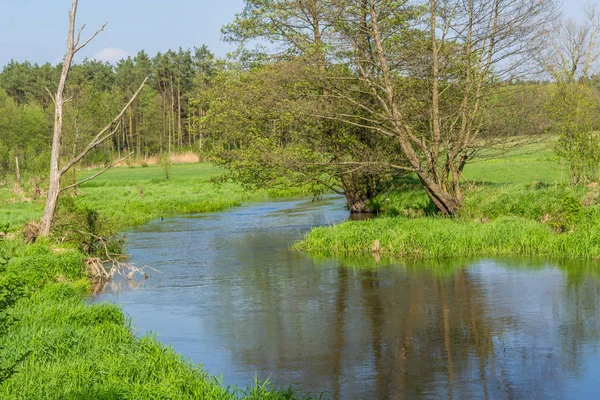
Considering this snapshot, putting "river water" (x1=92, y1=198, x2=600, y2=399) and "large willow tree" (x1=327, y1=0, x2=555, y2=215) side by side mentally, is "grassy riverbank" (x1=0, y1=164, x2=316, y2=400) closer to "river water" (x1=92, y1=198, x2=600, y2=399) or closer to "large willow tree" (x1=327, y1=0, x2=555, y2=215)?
"river water" (x1=92, y1=198, x2=600, y2=399)

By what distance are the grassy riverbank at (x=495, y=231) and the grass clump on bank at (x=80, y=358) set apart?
8751 mm

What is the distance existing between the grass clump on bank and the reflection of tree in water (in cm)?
151

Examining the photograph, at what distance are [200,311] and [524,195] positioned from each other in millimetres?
11735

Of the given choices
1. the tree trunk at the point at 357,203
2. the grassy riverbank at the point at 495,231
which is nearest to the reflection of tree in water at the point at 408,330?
the grassy riverbank at the point at 495,231

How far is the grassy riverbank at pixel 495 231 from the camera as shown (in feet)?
62.0

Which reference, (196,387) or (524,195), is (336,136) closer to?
(524,195)

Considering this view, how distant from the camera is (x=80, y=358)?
9.48m

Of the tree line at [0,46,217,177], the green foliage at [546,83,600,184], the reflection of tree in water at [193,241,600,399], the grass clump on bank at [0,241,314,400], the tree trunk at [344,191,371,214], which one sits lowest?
the reflection of tree in water at [193,241,600,399]

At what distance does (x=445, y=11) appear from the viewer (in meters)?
21.5

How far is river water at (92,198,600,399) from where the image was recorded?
9781 mm

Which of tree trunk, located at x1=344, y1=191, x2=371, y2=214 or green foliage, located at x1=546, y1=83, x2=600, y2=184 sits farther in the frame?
tree trunk, located at x1=344, y1=191, x2=371, y2=214

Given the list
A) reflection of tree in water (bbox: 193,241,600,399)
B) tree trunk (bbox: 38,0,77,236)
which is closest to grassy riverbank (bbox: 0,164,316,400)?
tree trunk (bbox: 38,0,77,236)

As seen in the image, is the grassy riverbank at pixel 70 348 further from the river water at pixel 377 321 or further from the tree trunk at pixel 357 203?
the tree trunk at pixel 357 203

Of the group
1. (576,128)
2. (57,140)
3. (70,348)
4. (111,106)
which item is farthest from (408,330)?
(111,106)
